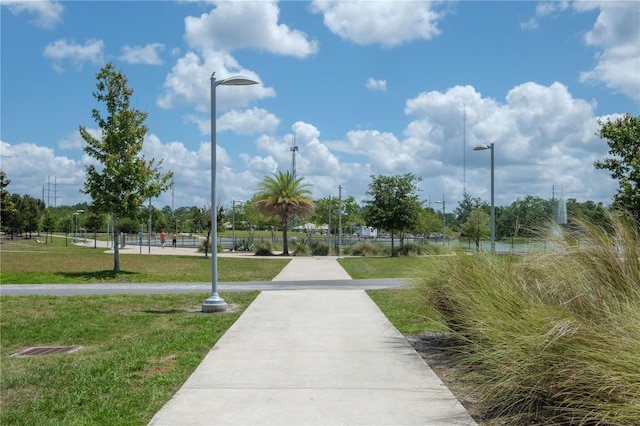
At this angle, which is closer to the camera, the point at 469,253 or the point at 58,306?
the point at 469,253

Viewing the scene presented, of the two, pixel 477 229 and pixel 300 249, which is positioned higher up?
pixel 477 229

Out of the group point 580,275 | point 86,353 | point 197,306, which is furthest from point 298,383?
point 197,306

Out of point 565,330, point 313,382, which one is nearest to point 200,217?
point 313,382

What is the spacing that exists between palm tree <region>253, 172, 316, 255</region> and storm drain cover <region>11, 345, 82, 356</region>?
32.3 metres

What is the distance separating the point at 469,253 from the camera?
27.3 feet

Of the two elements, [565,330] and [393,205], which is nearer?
[565,330]

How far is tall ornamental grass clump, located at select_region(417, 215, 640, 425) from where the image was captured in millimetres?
3914

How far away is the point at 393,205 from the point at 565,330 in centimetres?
3540

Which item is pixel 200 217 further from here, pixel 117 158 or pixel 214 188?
pixel 214 188

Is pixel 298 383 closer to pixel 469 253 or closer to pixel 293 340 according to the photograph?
pixel 293 340

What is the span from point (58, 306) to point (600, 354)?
1229 cm

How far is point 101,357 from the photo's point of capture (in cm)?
776

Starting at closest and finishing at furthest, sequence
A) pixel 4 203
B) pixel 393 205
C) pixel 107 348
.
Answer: pixel 107 348 → pixel 393 205 → pixel 4 203

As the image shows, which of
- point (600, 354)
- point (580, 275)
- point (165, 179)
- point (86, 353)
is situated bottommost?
point (86, 353)
